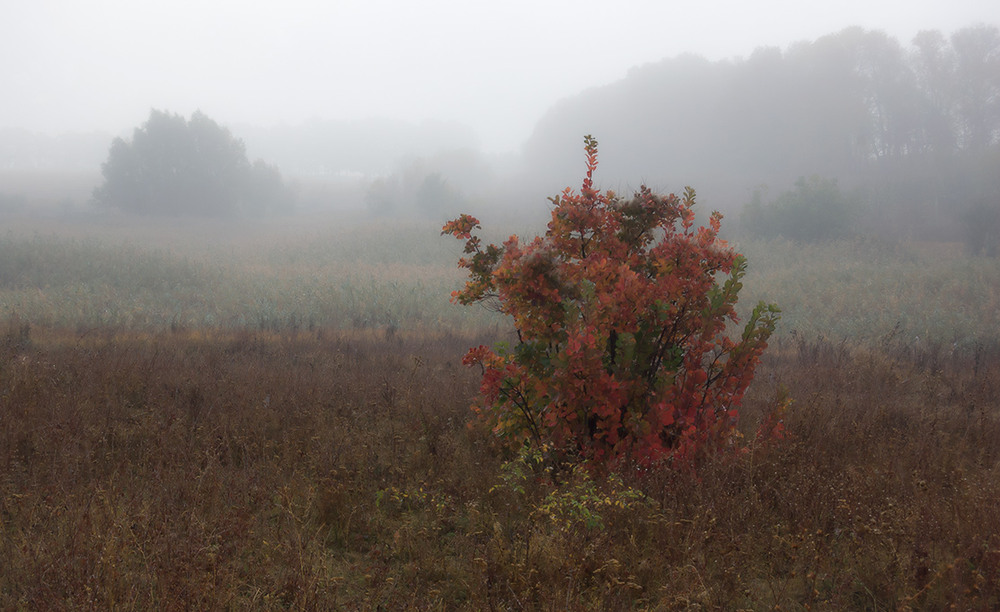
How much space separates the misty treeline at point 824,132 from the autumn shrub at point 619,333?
3393 centimetres

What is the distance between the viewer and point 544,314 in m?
4.85

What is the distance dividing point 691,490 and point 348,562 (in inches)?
109

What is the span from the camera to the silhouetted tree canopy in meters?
44.7

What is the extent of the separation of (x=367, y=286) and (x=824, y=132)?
156ft

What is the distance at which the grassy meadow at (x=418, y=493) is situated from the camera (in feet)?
10.5

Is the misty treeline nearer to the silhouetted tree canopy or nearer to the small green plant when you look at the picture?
the small green plant

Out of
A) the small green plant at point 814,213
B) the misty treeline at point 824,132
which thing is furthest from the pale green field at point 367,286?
the misty treeline at point 824,132

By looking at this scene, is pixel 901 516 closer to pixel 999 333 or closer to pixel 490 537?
pixel 490 537

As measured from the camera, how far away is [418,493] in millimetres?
4652

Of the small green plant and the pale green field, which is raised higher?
the small green plant

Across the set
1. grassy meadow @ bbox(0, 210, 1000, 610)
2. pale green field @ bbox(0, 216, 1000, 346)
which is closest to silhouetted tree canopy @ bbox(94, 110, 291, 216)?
pale green field @ bbox(0, 216, 1000, 346)

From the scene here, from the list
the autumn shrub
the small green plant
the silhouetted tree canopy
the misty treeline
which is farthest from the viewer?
the silhouetted tree canopy

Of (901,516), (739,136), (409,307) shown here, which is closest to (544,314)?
(901,516)

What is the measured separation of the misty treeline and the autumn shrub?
111 feet
